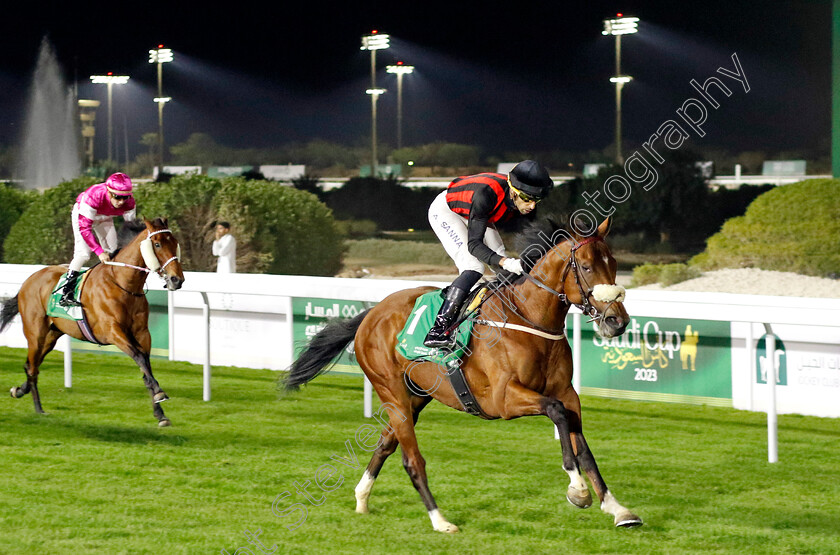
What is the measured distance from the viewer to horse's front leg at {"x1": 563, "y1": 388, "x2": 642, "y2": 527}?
3.03 m

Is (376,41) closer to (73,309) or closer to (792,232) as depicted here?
(792,232)

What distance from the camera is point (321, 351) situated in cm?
401

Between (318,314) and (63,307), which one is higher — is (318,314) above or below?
below

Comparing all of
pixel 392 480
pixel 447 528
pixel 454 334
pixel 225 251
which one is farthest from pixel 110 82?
pixel 447 528

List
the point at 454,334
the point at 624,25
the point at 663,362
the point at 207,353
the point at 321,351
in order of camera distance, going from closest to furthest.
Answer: the point at 454,334
the point at 321,351
the point at 663,362
the point at 207,353
the point at 624,25

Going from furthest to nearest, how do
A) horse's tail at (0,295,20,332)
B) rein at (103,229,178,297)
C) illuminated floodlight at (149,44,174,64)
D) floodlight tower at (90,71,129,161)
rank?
1. floodlight tower at (90,71,129,161)
2. illuminated floodlight at (149,44,174,64)
3. horse's tail at (0,295,20,332)
4. rein at (103,229,178,297)

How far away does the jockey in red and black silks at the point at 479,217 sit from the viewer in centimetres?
335

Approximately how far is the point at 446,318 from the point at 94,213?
3047 millimetres

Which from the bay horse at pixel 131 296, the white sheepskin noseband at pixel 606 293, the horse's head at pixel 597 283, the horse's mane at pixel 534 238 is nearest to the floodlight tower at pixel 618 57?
the bay horse at pixel 131 296

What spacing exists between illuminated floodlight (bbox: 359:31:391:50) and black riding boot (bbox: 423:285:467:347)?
9.41m

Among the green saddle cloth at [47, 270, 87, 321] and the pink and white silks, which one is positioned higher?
the pink and white silks

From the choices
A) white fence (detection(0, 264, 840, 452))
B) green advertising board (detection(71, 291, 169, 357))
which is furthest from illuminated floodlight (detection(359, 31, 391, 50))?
green advertising board (detection(71, 291, 169, 357))

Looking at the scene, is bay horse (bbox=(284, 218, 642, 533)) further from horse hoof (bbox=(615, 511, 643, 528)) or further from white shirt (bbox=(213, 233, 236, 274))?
white shirt (bbox=(213, 233, 236, 274))

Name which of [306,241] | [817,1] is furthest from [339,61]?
[817,1]
